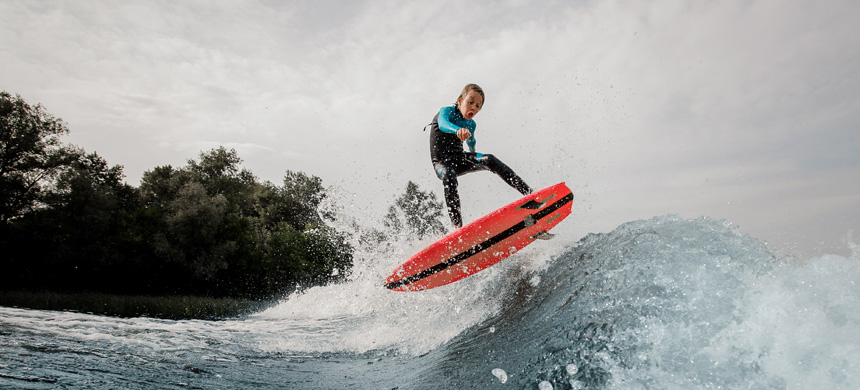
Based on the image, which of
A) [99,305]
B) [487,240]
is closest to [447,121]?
[487,240]

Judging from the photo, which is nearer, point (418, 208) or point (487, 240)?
point (487, 240)

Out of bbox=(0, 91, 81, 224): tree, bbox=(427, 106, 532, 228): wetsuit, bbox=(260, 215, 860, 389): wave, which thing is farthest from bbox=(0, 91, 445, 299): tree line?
bbox=(260, 215, 860, 389): wave

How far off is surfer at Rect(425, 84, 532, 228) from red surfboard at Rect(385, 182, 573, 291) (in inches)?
15.4

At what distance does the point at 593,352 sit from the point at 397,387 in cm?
145

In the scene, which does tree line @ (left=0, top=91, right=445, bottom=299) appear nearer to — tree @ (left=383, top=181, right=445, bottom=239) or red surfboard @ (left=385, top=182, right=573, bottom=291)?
tree @ (left=383, top=181, right=445, bottom=239)

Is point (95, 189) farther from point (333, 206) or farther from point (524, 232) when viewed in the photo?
point (524, 232)

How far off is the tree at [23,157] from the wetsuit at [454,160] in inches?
1063

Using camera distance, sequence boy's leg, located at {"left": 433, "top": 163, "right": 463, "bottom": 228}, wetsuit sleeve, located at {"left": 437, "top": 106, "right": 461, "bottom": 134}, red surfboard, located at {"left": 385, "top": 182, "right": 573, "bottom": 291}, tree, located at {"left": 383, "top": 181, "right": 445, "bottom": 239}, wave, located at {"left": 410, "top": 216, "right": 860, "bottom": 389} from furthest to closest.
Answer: tree, located at {"left": 383, "top": 181, "right": 445, "bottom": 239} < boy's leg, located at {"left": 433, "top": 163, "right": 463, "bottom": 228} < wetsuit sleeve, located at {"left": 437, "top": 106, "right": 461, "bottom": 134} < red surfboard, located at {"left": 385, "top": 182, "right": 573, "bottom": 291} < wave, located at {"left": 410, "top": 216, "right": 860, "bottom": 389}

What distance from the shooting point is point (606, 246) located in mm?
4324

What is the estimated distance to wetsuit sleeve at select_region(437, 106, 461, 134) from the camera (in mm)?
5383

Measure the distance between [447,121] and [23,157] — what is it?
29.6m

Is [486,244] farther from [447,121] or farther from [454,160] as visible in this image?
[447,121]

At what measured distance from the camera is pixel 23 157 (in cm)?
2352

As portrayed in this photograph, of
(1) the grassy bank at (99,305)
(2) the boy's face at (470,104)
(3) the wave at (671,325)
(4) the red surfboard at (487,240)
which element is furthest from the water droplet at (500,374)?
(1) the grassy bank at (99,305)
